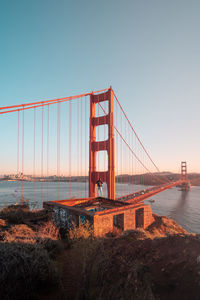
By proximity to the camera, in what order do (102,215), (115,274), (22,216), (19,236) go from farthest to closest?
(22,216)
(102,215)
(19,236)
(115,274)

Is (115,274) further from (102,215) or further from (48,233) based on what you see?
(102,215)

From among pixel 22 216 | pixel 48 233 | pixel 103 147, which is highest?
pixel 103 147

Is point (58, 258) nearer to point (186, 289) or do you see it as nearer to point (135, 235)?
point (135, 235)

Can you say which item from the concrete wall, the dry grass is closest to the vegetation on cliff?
the concrete wall

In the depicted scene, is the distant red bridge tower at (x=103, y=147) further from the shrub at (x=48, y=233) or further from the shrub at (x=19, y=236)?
the shrub at (x=19, y=236)

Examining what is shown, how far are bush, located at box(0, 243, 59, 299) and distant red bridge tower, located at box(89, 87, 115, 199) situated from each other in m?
12.9

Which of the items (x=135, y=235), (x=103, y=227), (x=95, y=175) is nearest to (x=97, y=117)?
(x=95, y=175)

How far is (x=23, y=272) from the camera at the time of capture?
10.3ft

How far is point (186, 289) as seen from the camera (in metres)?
2.53

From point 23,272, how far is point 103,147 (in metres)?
14.2

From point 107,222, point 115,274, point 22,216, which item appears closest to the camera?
point 115,274

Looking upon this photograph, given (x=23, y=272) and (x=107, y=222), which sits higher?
(x=23, y=272)

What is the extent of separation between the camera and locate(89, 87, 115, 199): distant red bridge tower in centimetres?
1642

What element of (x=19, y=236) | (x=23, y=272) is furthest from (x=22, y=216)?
(x=23, y=272)
